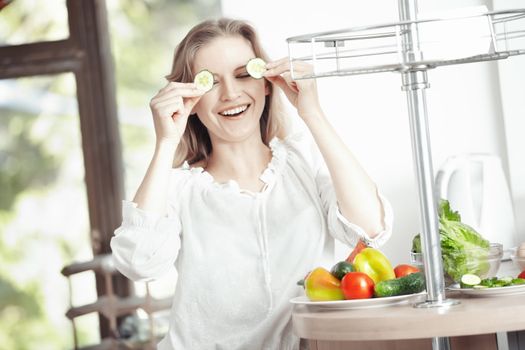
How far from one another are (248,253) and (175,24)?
3.49m

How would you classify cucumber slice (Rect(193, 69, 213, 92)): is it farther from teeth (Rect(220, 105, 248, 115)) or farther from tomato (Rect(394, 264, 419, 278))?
tomato (Rect(394, 264, 419, 278))

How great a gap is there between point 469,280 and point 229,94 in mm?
846

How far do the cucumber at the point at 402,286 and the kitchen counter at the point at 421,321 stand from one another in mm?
53

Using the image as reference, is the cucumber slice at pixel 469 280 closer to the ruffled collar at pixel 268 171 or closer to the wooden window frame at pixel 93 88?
the ruffled collar at pixel 268 171

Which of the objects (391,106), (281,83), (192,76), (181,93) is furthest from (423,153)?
(391,106)

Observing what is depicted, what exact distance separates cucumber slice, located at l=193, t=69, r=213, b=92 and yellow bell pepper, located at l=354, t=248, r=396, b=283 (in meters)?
0.65

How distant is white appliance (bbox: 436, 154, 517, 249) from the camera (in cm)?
284

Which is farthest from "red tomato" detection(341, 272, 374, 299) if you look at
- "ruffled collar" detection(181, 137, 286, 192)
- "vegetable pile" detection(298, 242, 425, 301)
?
"ruffled collar" detection(181, 137, 286, 192)

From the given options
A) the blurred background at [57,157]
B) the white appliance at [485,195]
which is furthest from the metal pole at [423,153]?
the blurred background at [57,157]

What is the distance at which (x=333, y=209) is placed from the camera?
238 centimetres

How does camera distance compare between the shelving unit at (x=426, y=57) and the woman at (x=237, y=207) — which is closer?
the shelving unit at (x=426, y=57)

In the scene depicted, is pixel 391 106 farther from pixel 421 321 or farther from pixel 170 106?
pixel 421 321

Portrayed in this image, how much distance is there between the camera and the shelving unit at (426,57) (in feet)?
5.12

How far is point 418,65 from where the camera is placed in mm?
1627
